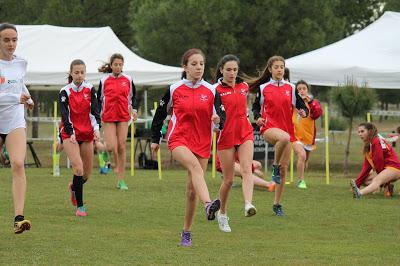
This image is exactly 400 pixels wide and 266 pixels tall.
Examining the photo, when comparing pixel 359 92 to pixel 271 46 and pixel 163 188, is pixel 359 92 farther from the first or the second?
pixel 271 46

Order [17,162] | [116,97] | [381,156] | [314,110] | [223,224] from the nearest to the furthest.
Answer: [17,162]
[223,224]
[381,156]
[116,97]
[314,110]

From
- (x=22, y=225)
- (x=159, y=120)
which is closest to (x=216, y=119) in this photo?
(x=159, y=120)

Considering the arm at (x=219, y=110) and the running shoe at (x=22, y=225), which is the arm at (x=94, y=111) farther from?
the running shoe at (x=22, y=225)

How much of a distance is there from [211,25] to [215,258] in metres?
27.1

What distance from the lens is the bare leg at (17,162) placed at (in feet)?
31.2

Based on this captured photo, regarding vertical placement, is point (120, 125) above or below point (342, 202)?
above

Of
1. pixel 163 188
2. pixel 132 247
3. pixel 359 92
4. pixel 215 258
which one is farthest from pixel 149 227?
pixel 359 92

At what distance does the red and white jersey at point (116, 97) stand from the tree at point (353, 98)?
247 inches

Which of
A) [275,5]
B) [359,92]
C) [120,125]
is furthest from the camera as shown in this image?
[275,5]

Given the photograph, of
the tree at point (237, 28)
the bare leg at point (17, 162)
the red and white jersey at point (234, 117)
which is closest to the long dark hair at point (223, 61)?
the red and white jersey at point (234, 117)

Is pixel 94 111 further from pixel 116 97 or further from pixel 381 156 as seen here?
pixel 381 156

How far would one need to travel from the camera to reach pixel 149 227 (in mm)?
11391

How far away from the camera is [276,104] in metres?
12.9

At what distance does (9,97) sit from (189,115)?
1.84 meters
